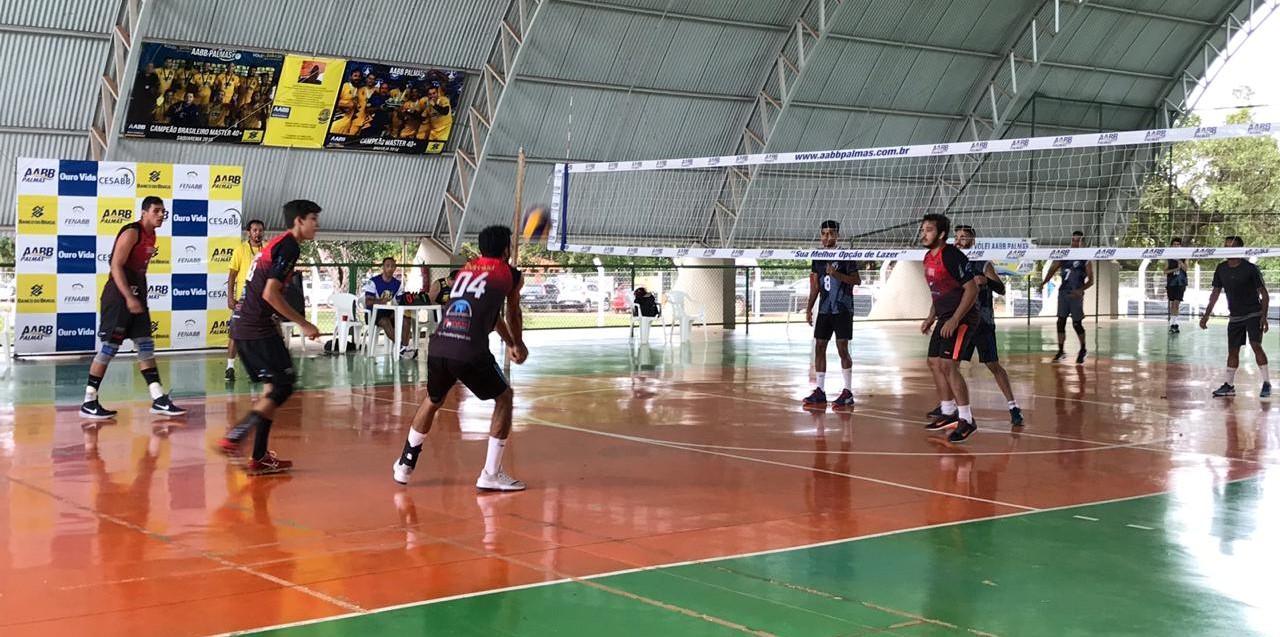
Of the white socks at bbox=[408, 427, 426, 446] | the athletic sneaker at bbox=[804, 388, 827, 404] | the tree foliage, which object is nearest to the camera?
the white socks at bbox=[408, 427, 426, 446]

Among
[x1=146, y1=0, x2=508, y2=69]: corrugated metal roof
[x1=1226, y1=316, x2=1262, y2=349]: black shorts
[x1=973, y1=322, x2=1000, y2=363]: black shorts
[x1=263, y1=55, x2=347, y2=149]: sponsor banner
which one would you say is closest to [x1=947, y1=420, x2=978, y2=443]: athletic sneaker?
[x1=973, y1=322, x2=1000, y2=363]: black shorts

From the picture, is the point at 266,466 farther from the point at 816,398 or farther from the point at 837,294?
the point at 837,294

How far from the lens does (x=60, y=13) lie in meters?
19.7

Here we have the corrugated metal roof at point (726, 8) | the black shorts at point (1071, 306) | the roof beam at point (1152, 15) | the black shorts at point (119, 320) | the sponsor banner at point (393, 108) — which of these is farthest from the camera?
the roof beam at point (1152, 15)

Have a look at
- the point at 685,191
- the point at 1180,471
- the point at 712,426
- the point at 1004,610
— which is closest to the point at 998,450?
the point at 1180,471

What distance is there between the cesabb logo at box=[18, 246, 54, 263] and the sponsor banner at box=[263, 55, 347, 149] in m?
6.48

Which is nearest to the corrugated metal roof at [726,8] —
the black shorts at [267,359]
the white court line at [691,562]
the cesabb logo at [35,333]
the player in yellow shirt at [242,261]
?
the cesabb logo at [35,333]

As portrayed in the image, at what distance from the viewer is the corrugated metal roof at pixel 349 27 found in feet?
67.8

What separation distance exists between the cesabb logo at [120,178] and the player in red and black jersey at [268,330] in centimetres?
1022

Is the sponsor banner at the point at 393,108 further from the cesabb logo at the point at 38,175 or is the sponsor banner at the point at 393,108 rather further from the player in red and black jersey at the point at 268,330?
the player in red and black jersey at the point at 268,330

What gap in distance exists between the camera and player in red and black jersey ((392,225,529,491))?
685cm

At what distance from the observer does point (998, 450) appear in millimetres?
8930

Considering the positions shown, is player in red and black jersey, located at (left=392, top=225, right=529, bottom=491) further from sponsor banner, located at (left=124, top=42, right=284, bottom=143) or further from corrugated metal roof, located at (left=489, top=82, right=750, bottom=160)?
corrugated metal roof, located at (left=489, top=82, right=750, bottom=160)

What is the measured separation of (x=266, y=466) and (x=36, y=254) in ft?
35.0
